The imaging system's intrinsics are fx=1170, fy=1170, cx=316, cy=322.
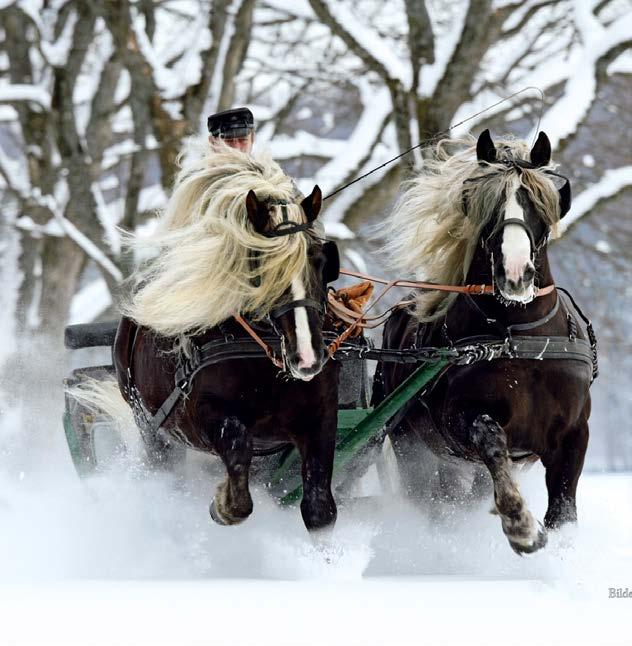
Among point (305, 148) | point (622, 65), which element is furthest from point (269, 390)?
point (305, 148)

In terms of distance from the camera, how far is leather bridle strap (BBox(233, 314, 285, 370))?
440 centimetres

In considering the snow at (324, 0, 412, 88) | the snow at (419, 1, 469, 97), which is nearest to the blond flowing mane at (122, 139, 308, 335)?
the snow at (419, 1, 469, 97)

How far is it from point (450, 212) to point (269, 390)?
1.13m

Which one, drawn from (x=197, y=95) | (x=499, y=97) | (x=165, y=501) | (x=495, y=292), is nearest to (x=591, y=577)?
(x=495, y=292)

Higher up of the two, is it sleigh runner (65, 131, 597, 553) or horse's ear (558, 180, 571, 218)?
horse's ear (558, 180, 571, 218)

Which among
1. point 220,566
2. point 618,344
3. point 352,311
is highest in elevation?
point 352,311

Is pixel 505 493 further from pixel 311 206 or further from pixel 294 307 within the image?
pixel 311 206

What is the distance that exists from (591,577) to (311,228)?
166 cm

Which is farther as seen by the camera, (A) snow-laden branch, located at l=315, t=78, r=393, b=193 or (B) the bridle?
(A) snow-laden branch, located at l=315, t=78, r=393, b=193

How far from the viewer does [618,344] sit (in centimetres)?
1565

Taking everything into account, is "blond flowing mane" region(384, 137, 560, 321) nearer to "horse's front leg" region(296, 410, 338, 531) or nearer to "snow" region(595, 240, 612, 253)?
"horse's front leg" region(296, 410, 338, 531)

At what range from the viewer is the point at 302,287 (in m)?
4.32

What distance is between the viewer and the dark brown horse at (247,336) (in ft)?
14.2

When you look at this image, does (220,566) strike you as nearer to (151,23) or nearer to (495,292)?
(495,292)
